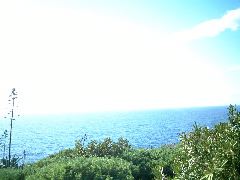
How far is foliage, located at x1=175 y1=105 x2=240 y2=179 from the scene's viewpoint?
30.6ft

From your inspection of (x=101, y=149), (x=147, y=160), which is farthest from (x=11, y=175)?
(x=147, y=160)

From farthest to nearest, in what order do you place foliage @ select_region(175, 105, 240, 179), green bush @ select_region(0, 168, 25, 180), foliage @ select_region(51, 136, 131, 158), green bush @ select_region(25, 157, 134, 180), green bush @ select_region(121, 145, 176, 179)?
foliage @ select_region(51, 136, 131, 158) < green bush @ select_region(121, 145, 176, 179) < green bush @ select_region(0, 168, 25, 180) < green bush @ select_region(25, 157, 134, 180) < foliage @ select_region(175, 105, 240, 179)

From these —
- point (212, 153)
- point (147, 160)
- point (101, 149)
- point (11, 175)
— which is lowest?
point (11, 175)

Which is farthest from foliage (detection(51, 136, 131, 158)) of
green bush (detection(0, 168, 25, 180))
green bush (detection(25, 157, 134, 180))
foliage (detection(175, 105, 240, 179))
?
foliage (detection(175, 105, 240, 179))

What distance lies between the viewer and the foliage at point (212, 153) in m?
9.32

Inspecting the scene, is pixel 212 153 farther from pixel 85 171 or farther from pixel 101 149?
pixel 101 149

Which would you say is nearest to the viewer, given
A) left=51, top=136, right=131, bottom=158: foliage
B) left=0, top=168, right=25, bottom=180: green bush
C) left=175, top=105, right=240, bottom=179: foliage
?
left=175, top=105, right=240, bottom=179: foliage

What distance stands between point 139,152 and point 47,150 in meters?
74.9

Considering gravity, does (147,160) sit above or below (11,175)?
above

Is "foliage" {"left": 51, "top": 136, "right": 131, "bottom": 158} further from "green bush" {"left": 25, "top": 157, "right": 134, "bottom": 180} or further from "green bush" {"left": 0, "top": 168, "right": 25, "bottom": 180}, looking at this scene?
"green bush" {"left": 25, "top": 157, "right": 134, "bottom": 180}

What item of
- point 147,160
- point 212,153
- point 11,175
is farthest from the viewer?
point 147,160

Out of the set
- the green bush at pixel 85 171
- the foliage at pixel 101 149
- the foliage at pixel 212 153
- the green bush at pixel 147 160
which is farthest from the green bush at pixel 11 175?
the foliage at pixel 212 153

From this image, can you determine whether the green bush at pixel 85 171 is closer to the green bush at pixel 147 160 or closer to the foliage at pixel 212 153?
the green bush at pixel 147 160

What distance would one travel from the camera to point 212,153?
9.99m
